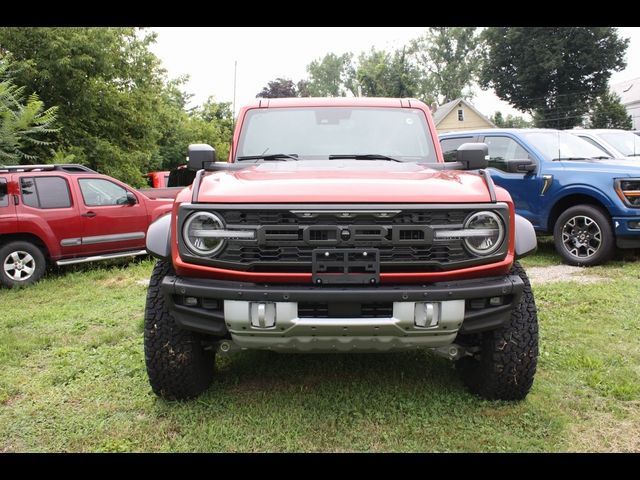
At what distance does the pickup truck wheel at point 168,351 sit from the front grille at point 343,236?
1.73ft

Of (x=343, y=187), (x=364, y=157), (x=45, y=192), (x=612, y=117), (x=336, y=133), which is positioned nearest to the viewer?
(x=343, y=187)

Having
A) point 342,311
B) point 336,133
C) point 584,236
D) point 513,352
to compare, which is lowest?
point 584,236

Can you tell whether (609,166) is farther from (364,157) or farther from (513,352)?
(513,352)

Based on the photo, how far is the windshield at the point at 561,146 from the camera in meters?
7.55

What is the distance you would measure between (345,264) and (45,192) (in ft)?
20.5

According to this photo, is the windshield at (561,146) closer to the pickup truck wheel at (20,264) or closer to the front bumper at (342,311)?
the front bumper at (342,311)

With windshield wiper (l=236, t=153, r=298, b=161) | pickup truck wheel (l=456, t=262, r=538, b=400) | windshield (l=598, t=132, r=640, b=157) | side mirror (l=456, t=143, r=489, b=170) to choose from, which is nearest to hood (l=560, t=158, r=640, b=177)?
windshield (l=598, t=132, r=640, b=157)

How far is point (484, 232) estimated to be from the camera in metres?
2.65

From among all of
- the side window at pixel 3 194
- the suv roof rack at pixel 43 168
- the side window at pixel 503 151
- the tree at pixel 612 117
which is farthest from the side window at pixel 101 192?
the tree at pixel 612 117

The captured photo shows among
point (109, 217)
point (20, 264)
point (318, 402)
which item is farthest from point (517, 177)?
point (20, 264)

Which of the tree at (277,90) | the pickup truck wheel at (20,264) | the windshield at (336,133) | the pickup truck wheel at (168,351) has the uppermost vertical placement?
the tree at (277,90)

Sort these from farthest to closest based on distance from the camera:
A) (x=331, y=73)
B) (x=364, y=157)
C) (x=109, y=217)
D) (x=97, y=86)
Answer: (x=331, y=73) < (x=97, y=86) < (x=109, y=217) < (x=364, y=157)
